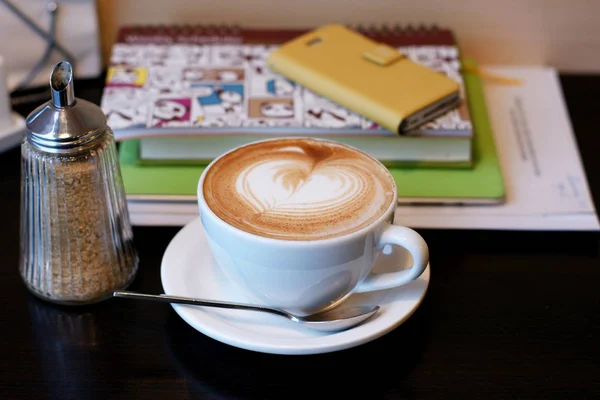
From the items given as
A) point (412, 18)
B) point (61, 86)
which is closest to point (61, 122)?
point (61, 86)

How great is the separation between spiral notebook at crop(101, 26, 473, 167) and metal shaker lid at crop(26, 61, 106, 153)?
0.16 meters

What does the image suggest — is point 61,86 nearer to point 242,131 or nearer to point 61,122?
point 61,122

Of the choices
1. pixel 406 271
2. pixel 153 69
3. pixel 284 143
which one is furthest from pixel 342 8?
pixel 406 271

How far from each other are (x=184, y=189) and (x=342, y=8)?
353 millimetres

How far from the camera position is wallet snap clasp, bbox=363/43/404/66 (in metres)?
0.78

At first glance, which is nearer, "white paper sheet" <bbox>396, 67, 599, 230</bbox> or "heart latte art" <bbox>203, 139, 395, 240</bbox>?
"heart latte art" <bbox>203, 139, 395, 240</bbox>

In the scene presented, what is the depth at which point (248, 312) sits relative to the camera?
1.83 ft

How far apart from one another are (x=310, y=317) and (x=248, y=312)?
0.15 ft

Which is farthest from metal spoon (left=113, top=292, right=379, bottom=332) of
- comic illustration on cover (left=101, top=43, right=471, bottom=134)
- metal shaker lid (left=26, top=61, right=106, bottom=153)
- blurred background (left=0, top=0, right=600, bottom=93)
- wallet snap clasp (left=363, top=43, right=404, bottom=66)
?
blurred background (left=0, top=0, right=600, bottom=93)

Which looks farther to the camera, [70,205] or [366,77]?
[366,77]

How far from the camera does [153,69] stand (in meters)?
0.80

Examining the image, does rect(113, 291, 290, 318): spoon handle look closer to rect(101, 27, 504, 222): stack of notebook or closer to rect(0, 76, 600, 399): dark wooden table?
rect(0, 76, 600, 399): dark wooden table

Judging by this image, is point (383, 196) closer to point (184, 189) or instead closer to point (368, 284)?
point (368, 284)

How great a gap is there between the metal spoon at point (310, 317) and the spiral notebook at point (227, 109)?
0.69 feet
